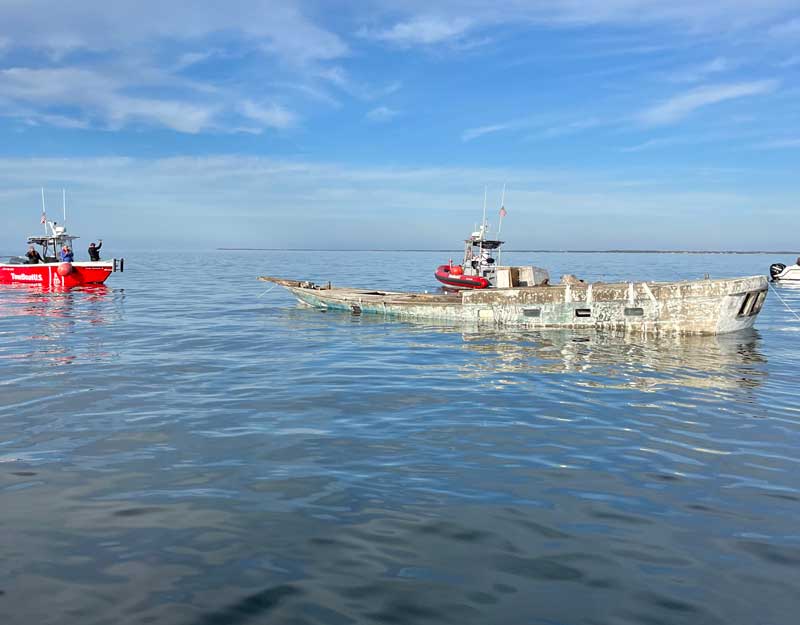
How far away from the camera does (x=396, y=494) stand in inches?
236

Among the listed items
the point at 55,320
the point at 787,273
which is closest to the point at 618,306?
the point at 55,320

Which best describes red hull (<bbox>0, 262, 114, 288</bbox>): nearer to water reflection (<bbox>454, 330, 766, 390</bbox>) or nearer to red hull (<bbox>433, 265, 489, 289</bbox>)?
red hull (<bbox>433, 265, 489, 289</bbox>)

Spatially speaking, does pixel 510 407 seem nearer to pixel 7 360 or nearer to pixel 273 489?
A: pixel 273 489

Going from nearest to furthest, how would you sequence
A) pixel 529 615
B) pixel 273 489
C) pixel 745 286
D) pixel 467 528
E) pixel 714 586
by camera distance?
pixel 529 615
pixel 714 586
pixel 467 528
pixel 273 489
pixel 745 286

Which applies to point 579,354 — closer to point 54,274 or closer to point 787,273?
point 54,274

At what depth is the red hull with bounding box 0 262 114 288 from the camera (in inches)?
1396

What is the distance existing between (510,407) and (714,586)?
5.34 metres

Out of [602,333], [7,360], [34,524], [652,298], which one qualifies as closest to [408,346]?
[602,333]

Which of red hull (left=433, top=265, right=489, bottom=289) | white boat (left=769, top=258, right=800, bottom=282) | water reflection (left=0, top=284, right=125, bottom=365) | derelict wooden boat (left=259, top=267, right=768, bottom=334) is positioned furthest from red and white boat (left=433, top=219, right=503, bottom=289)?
white boat (left=769, top=258, right=800, bottom=282)

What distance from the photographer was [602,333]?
18531 mm

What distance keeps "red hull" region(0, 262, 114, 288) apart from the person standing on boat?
0.74 meters

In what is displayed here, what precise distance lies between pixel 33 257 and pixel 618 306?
120 feet

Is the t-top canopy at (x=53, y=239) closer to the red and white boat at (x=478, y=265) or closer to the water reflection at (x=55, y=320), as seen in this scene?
the water reflection at (x=55, y=320)

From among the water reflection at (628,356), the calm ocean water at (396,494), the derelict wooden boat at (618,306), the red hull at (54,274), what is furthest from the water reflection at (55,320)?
the derelict wooden boat at (618,306)
